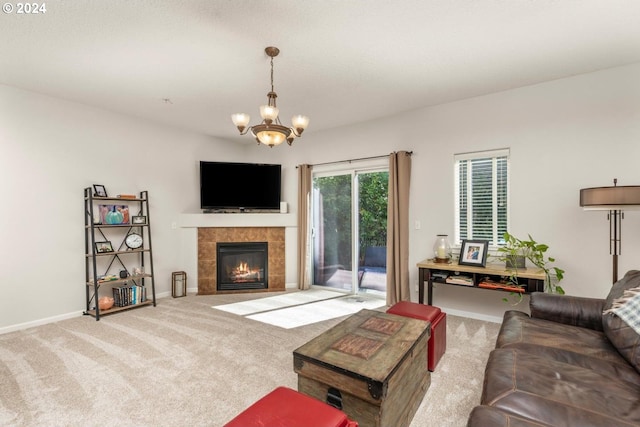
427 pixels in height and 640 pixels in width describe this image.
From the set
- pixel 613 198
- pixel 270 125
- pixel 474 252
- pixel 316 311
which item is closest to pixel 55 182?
pixel 270 125

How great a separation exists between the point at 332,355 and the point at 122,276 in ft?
12.1

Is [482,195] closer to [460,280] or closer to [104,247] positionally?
[460,280]

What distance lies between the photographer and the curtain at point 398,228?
4090 millimetres

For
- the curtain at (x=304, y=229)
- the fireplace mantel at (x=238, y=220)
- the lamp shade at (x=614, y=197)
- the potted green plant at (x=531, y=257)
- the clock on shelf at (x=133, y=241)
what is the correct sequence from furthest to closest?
the curtain at (x=304, y=229), the fireplace mantel at (x=238, y=220), the clock on shelf at (x=133, y=241), the potted green plant at (x=531, y=257), the lamp shade at (x=614, y=197)

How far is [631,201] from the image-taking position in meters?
2.32

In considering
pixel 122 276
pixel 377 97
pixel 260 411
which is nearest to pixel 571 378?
pixel 260 411

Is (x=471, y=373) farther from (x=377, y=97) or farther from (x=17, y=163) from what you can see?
(x=17, y=163)

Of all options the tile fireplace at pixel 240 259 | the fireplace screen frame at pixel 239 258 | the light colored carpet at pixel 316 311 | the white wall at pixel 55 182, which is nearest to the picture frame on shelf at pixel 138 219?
the white wall at pixel 55 182

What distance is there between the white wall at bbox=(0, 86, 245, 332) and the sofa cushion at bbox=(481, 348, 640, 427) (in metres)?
4.63

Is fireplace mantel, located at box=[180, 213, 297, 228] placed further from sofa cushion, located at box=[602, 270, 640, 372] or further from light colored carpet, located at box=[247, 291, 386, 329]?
sofa cushion, located at box=[602, 270, 640, 372]

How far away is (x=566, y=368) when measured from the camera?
5.08ft

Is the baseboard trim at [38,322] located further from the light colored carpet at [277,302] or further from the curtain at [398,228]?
the curtain at [398,228]

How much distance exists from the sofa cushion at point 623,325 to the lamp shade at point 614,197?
633 mm

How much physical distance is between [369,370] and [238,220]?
159 inches
